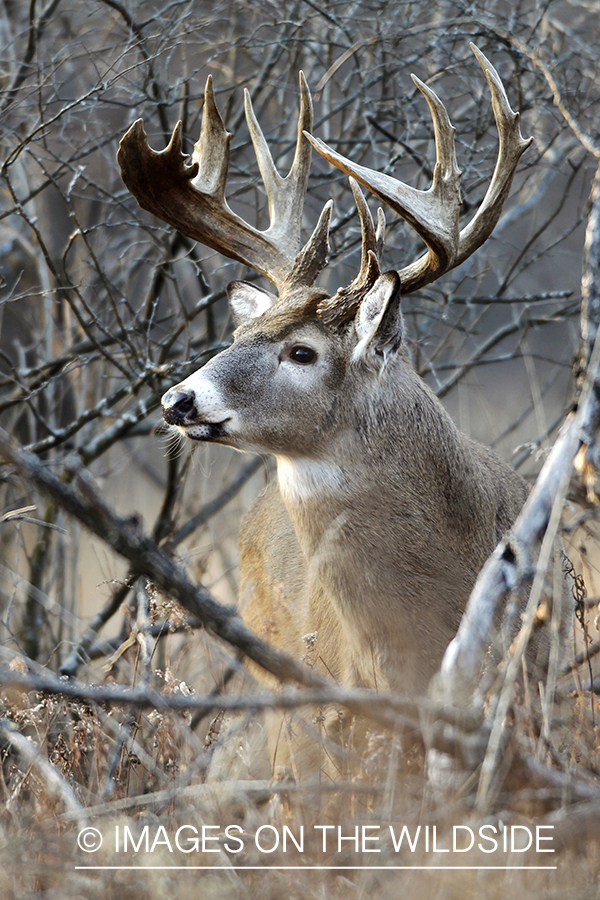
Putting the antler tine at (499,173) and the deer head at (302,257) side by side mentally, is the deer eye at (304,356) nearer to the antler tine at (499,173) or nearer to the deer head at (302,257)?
the deer head at (302,257)

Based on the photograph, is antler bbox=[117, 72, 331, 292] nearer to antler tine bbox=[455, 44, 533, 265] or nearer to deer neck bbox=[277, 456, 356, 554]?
antler tine bbox=[455, 44, 533, 265]

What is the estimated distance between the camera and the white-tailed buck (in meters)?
3.71

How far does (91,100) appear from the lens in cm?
486

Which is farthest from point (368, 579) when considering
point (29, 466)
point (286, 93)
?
→ point (286, 93)

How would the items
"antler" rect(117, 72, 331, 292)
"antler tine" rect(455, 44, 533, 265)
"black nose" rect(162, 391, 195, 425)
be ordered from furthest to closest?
"antler" rect(117, 72, 331, 292) < "antler tine" rect(455, 44, 533, 265) < "black nose" rect(162, 391, 195, 425)

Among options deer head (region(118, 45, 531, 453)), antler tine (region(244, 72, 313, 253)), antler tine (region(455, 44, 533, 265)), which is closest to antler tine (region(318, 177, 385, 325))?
deer head (region(118, 45, 531, 453))

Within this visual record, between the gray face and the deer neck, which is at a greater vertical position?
the gray face

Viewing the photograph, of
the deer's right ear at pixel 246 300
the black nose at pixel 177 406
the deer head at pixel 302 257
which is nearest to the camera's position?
the black nose at pixel 177 406

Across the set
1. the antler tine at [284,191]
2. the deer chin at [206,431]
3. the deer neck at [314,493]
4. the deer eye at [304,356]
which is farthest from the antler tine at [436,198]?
the deer chin at [206,431]

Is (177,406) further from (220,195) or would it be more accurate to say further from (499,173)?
(499,173)

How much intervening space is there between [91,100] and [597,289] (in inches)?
123

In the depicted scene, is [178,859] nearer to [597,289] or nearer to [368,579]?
[368,579]

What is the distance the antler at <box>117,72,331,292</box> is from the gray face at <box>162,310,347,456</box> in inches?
16.0

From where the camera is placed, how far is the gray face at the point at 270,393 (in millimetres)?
3727
